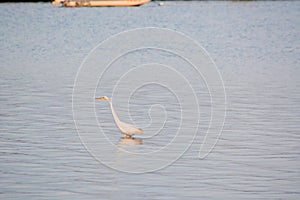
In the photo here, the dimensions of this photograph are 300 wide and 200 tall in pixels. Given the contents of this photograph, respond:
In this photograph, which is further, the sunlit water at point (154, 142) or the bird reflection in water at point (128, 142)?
the bird reflection in water at point (128, 142)

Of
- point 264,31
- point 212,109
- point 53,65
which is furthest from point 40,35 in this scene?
point 212,109

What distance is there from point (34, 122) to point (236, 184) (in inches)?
219

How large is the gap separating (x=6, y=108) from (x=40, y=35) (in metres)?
25.4

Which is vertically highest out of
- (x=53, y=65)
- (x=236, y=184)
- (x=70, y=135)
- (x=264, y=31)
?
(x=264, y=31)

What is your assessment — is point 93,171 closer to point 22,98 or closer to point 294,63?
point 22,98

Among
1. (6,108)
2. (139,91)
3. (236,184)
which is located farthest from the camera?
(139,91)

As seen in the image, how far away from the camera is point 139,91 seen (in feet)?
64.1

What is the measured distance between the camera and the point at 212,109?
16.8m

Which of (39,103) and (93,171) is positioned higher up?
(39,103)

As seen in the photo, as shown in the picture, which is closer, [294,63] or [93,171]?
[93,171]

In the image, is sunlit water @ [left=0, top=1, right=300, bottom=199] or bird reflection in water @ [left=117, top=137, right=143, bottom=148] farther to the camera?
bird reflection in water @ [left=117, top=137, right=143, bottom=148]

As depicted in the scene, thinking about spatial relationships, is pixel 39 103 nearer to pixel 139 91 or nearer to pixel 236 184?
pixel 139 91

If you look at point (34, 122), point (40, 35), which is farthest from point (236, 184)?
point (40, 35)

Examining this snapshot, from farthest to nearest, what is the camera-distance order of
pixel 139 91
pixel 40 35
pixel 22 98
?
pixel 40 35 → pixel 139 91 → pixel 22 98
